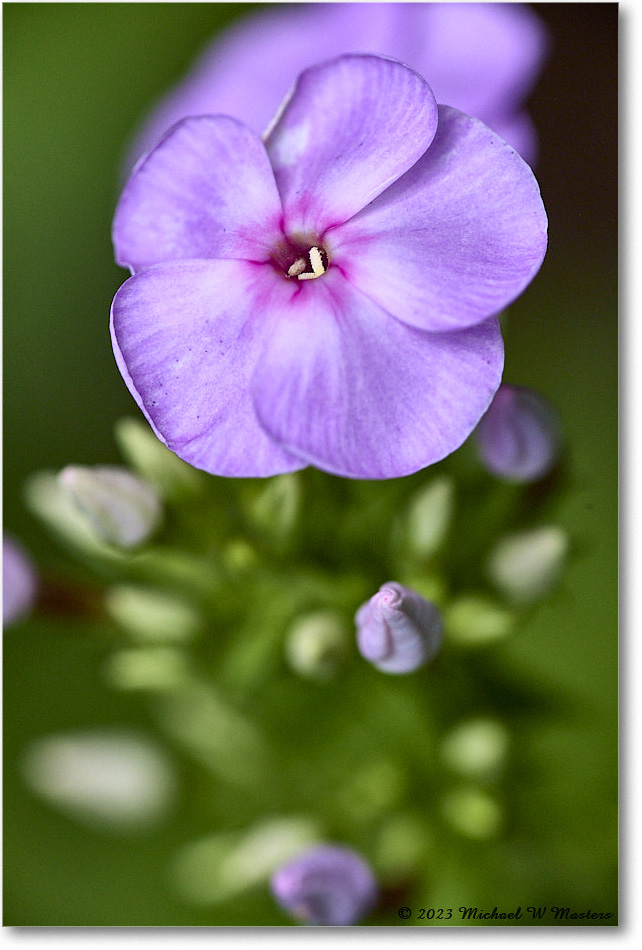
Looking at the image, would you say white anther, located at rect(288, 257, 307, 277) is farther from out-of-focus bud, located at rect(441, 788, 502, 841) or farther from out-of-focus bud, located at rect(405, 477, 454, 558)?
out-of-focus bud, located at rect(441, 788, 502, 841)

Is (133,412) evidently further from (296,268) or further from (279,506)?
(296,268)

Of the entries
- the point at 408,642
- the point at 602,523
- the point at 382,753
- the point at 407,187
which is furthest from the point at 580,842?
the point at 407,187

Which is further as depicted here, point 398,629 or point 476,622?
point 476,622

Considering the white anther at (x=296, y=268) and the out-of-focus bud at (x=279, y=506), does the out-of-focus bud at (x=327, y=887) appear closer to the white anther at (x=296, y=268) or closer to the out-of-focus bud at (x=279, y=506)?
the out-of-focus bud at (x=279, y=506)

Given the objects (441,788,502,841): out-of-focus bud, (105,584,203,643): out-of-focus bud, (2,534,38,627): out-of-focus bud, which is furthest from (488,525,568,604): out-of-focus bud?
(2,534,38,627): out-of-focus bud

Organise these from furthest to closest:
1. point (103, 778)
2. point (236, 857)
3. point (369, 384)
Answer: point (103, 778)
point (236, 857)
point (369, 384)

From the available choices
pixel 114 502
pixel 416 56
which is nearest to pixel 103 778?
pixel 114 502

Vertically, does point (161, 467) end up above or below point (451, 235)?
below

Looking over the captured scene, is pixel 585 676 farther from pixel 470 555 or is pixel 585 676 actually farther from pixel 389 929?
pixel 389 929

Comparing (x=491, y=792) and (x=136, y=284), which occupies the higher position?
(x=136, y=284)
